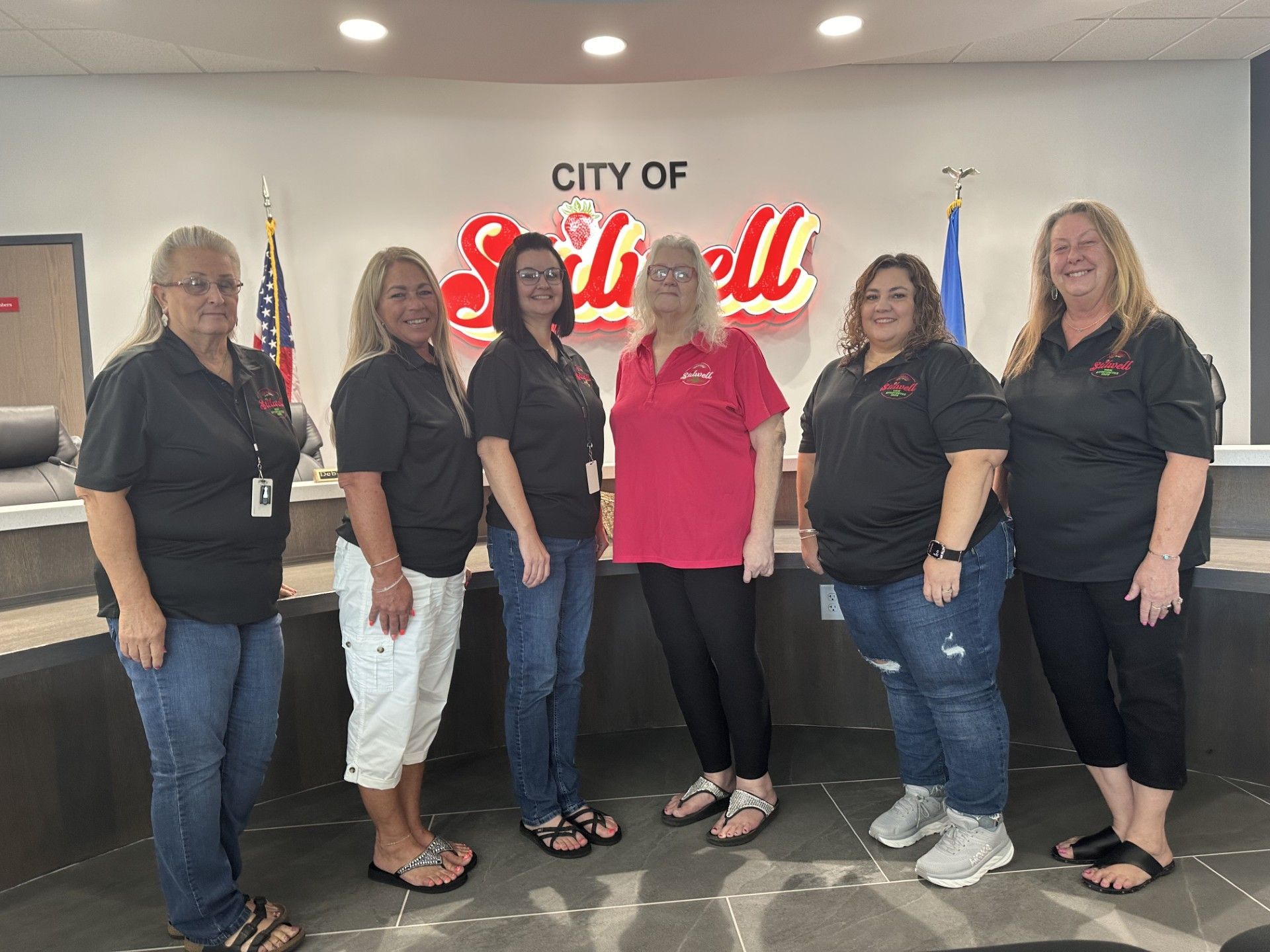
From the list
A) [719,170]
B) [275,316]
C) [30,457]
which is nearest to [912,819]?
[30,457]

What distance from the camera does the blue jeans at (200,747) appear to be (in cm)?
161

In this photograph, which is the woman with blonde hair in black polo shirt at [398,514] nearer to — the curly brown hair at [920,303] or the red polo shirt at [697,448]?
the red polo shirt at [697,448]

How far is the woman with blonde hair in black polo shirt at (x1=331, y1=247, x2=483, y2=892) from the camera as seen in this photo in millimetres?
1841

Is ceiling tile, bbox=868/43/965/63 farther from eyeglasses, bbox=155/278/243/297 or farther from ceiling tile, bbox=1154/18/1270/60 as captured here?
eyeglasses, bbox=155/278/243/297

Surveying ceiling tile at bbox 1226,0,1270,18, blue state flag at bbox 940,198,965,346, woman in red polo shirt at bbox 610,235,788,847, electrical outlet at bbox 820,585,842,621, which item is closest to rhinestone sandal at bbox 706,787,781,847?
woman in red polo shirt at bbox 610,235,788,847

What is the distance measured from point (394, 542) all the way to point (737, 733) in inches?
40.1

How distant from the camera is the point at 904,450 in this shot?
74.2 inches

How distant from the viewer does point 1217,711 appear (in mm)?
2447

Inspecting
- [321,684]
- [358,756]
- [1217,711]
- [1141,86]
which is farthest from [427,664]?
[1141,86]

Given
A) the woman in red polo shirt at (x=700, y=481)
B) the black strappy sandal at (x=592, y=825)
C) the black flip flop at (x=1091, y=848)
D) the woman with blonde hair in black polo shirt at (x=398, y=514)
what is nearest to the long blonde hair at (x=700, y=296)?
the woman in red polo shirt at (x=700, y=481)

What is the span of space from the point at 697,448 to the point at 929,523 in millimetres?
564

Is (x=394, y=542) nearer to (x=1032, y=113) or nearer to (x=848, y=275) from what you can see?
(x=848, y=275)

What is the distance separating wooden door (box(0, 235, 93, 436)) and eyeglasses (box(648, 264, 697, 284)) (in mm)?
4507

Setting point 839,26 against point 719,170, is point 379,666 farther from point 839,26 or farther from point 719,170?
point 719,170
